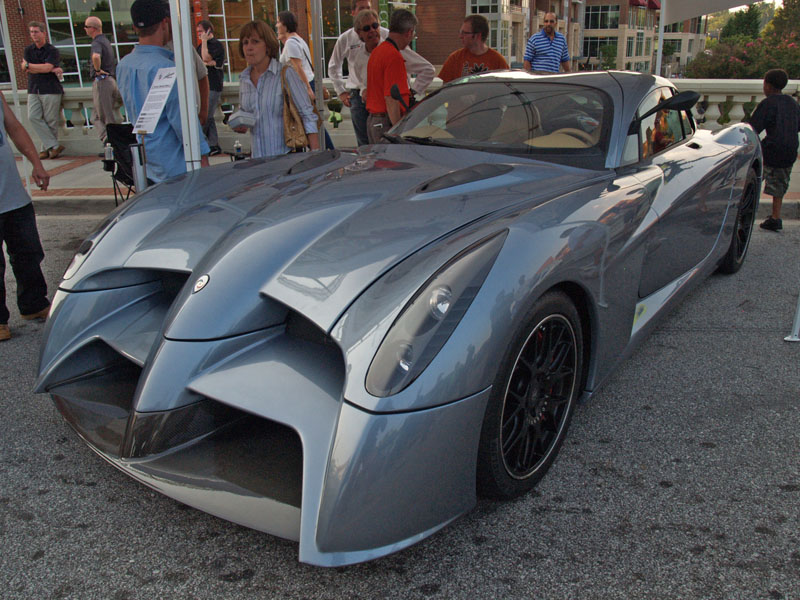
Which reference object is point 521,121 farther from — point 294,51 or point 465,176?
point 294,51

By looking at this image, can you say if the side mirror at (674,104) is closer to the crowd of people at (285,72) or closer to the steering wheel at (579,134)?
the steering wheel at (579,134)

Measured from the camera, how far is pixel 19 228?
13.3ft

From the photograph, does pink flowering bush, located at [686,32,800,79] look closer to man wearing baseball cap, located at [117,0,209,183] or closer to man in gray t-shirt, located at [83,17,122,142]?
man in gray t-shirt, located at [83,17,122,142]

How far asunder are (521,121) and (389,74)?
102 inches

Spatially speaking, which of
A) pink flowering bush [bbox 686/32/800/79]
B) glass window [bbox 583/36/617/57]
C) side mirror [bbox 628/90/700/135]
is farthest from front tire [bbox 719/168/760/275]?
glass window [bbox 583/36/617/57]

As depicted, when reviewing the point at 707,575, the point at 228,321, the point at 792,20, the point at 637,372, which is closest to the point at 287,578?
the point at 228,321

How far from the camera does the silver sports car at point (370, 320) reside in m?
1.88

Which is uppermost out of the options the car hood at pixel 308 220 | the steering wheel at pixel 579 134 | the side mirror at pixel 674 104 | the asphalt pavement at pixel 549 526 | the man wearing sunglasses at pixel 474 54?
the man wearing sunglasses at pixel 474 54

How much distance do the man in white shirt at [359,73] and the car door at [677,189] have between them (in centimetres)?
328

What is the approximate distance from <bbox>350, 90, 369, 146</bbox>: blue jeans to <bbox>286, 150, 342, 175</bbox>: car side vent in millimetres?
3546

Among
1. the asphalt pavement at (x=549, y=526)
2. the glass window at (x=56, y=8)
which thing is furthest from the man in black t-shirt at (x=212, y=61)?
the glass window at (x=56, y=8)

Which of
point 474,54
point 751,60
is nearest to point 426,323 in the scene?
point 474,54

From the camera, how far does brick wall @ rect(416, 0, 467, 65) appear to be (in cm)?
4212

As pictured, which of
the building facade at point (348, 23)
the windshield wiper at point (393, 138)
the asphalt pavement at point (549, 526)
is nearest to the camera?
the asphalt pavement at point (549, 526)
